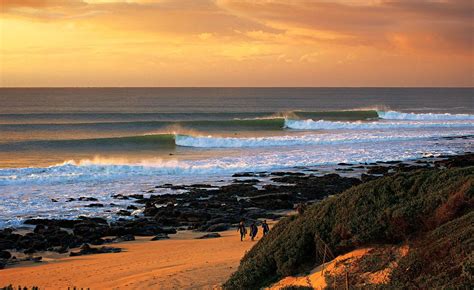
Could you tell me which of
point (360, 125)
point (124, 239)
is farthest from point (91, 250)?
point (360, 125)

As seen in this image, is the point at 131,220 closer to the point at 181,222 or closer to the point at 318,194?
the point at 181,222

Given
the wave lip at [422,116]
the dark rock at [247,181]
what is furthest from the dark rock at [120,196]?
the wave lip at [422,116]

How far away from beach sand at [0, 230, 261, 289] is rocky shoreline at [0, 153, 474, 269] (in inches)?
38.2

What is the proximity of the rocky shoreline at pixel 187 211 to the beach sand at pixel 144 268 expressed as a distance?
3.18ft

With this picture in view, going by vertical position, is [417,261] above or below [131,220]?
above

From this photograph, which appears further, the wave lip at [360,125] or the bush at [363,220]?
the wave lip at [360,125]

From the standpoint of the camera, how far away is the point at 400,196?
33.9ft

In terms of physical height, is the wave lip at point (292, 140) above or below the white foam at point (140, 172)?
above

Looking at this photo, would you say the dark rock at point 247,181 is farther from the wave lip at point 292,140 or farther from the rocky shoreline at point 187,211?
the wave lip at point 292,140

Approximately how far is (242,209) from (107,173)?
1231 centimetres

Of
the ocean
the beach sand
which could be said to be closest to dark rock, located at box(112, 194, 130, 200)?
the ocean

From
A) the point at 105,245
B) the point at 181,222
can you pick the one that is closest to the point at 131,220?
the point at 181,222

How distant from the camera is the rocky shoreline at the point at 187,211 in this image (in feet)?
57.5

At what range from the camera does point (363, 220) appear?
997cm
